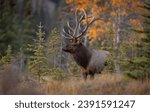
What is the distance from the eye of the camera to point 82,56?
1485cm

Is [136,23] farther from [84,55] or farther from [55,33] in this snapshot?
[84,55]

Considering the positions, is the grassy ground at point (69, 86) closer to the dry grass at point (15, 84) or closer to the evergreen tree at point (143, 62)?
the dry grass at point (15, 84)

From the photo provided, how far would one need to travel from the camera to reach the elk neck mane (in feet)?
48.4

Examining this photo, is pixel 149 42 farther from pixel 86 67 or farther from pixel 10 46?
pixel 10 46

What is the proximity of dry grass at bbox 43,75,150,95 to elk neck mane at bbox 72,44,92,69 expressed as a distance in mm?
2466

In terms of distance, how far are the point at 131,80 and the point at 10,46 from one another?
611cm

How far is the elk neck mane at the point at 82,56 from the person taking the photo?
581 inches

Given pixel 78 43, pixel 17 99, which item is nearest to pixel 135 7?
pixel 78 43

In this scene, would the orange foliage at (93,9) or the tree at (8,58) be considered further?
the orange foliage at (93,9)

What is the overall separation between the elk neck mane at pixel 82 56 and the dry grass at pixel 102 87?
8.09 ft

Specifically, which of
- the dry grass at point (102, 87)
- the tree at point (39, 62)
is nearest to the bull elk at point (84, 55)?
the tree at point (39, 62)

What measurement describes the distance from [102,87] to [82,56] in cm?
307

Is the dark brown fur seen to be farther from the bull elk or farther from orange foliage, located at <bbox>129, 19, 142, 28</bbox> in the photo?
orange foliage, located at <bbox>129, 19, 142, 28</bbox>

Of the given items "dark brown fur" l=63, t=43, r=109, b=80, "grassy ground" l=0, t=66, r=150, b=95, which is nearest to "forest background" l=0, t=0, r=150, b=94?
"dark brown fur" l=63, t=43, r=109, b=80
